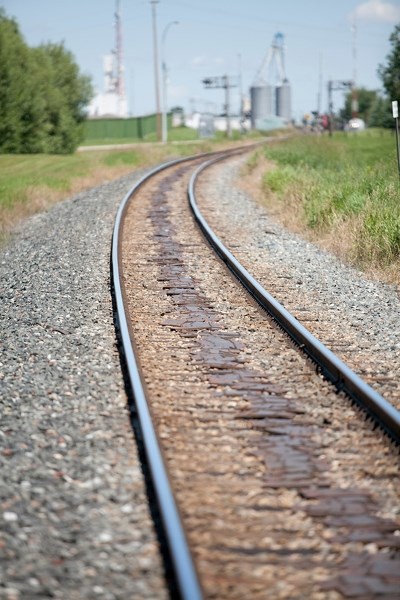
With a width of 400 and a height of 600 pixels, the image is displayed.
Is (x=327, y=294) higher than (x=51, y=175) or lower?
lower

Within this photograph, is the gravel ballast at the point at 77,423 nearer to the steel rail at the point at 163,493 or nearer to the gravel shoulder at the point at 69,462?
the gravel shoulder at the point at 69,462

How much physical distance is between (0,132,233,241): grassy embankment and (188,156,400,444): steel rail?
858 cm

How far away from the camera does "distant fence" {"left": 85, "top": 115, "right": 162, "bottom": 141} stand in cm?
8369

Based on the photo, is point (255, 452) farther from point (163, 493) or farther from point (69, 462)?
point (69, 462)

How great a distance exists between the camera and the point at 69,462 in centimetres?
522

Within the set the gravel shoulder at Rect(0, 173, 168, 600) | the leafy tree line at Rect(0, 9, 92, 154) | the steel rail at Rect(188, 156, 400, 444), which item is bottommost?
the gravel shoulder at Rect(0, 173, 168, 600)

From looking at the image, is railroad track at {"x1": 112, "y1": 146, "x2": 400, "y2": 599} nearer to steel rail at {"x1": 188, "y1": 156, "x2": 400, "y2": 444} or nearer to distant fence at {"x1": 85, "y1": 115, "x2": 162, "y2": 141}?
steel rail at {"x1": 188, "y1": 156, "x2": 400, "y2": 444}

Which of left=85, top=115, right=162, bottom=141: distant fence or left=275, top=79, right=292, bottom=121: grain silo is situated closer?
left=85, top=115, right=162, bottom=141: distant fence

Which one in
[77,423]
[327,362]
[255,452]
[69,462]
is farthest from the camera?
[327,362]

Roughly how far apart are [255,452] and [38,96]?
4465cm

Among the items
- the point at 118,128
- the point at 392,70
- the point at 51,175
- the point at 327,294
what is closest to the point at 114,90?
the point at 118,128

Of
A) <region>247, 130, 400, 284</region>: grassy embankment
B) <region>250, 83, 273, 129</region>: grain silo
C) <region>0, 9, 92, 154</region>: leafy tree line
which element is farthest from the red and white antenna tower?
<region>247, 130, 400, 284</region>: grassy embankment

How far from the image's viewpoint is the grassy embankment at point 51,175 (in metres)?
22.1

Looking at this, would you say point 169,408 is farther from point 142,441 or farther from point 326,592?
point 326,592
